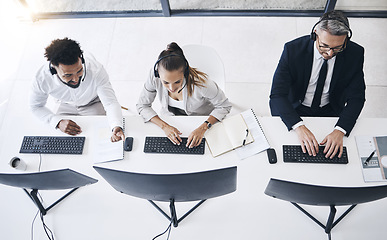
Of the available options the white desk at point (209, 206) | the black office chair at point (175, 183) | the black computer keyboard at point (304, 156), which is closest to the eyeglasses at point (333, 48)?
the white desk at point (209, 206)

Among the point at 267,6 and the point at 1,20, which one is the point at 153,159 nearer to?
the point at 267,6

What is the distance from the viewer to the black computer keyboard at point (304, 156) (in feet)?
5.77

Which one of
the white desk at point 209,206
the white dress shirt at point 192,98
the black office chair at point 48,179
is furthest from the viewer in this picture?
the white dress shirt at point 192,98

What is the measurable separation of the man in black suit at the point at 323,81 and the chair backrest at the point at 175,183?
629 mm

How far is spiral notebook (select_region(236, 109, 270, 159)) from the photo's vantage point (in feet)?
6.00

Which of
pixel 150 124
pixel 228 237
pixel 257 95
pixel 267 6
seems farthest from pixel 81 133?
pixel 267 6

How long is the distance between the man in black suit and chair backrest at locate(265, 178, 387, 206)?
0.38 m

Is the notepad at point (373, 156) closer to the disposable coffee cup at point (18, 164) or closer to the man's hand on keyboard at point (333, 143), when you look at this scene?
the man's hand on keyboard at point (333, 143)

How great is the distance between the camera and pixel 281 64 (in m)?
2.06

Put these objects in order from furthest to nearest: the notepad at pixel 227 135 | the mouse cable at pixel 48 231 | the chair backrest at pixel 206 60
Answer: the chair backrest at pixel 206 60 → the notepad at pixel 227 135 → the mouse cable at pixel 48 231

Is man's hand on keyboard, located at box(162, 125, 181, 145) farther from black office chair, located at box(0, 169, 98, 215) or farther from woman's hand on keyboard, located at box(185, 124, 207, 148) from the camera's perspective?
black office chair, located at box(0, 169, 98, 215)

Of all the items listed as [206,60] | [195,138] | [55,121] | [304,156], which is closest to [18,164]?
[55,121]

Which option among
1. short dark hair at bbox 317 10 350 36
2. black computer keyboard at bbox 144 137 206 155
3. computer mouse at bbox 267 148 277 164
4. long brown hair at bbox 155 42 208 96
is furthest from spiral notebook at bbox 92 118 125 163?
short dark hair at bbox 317 10 350 36

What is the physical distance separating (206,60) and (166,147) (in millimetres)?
703
